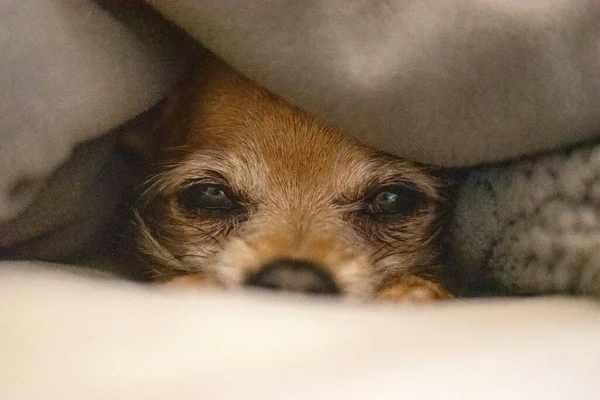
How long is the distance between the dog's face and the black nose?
1 cm

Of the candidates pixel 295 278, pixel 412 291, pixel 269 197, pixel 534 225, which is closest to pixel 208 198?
pixel 269 197

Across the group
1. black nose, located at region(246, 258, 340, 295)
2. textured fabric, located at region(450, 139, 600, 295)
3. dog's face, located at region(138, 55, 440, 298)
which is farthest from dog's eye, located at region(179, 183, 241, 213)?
textured fabric, located at region(450, 139, 600, 295)

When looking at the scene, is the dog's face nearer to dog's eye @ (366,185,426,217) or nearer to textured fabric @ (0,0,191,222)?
dog's eye @ (366,185,426,217)

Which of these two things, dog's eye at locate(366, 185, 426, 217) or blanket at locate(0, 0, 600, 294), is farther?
dog's eye at locate(366, 185, 426, 217)

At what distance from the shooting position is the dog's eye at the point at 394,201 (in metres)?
1.11

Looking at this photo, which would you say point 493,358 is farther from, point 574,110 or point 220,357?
point 574,110

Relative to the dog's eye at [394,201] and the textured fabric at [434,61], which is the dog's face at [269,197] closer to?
the dog's eye at [394,201]

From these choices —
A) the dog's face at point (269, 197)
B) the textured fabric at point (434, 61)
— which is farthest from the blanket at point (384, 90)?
the dog's face at point (269, 197)

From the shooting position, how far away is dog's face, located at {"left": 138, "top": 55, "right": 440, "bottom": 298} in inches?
39.8

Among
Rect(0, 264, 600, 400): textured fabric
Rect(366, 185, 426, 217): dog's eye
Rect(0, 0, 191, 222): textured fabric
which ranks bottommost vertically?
Rect(0, 264, 600, 400): textured fabric

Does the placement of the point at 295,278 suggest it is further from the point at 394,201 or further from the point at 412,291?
the point at 394,201

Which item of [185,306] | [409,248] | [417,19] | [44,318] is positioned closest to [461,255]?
[409,248]

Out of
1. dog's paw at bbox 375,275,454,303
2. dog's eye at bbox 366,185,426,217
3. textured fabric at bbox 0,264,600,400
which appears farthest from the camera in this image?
dog's eye at bbox 366,185,426,217

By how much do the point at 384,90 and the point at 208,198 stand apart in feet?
1.37
